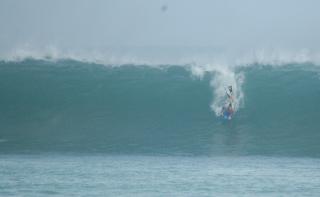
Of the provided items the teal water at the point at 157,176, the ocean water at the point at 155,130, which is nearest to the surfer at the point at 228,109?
the ocean water at the point at 155,130

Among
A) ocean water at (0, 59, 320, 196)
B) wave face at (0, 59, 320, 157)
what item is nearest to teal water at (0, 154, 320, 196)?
ocean water at (0, 59, 320, 196)

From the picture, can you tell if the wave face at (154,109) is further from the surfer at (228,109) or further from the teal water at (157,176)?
the teal water at (157,176)

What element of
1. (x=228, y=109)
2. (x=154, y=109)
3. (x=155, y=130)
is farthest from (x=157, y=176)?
(x=154, y=109)

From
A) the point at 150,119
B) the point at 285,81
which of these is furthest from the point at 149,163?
the point at 285,81

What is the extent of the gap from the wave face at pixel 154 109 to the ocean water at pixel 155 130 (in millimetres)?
28

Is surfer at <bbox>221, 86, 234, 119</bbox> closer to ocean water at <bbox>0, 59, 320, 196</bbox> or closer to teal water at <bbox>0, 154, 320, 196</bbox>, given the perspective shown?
ocean water at <bbox>0, 59, 320, 196</bbox>

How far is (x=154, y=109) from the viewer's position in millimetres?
22266

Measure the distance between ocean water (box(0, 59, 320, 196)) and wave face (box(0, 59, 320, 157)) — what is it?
3 centimetres

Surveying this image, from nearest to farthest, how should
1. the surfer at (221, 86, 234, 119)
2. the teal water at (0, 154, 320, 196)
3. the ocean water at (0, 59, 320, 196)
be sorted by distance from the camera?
the teal water at (0, 154, 320, 196) → the ocean water at (0, 59, 320, 196) → the surfer at (221, 86, 234, 119)

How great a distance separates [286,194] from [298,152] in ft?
17.0

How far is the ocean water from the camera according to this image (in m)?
14.0

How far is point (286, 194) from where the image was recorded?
512 inches

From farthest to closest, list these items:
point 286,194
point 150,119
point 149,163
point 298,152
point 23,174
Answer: point 150,119 → point 298,152 → point 149,163 → point 23,174 → point 286,194

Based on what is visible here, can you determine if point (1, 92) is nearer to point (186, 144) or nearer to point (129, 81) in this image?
point (129, 81)
